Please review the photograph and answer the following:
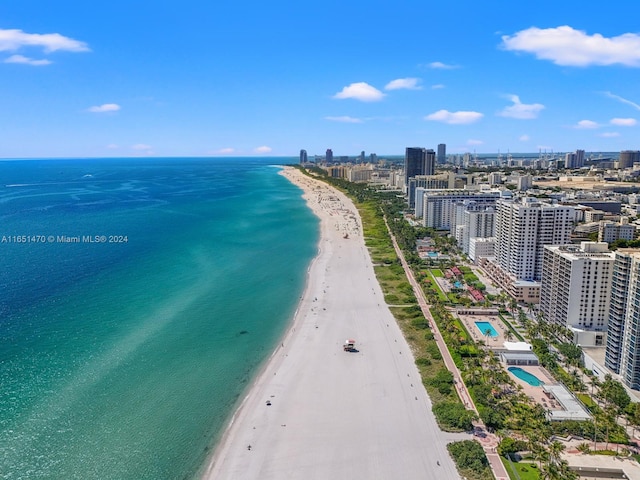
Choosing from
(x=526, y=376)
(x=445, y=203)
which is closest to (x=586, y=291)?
(x=526, y=376)

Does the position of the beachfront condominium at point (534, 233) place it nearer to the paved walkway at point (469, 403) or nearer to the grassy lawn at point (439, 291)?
the grassy lawn at point (439, 291)

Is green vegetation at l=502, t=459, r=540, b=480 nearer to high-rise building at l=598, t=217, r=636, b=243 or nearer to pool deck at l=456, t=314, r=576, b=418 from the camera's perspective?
pool deck at l=456, t=314, r=576, b=418

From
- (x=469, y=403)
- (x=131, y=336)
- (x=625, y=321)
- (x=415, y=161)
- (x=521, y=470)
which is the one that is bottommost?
(x=521, y=470)

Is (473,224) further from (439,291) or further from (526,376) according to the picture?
(526,376)

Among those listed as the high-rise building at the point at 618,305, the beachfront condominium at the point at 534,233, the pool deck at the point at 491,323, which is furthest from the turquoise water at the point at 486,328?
the beachfront condominium at the point at 534,233

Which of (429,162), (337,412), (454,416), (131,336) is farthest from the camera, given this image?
(429,162)

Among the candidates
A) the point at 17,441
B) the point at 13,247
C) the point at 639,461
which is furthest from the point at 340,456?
the point at 13,247
